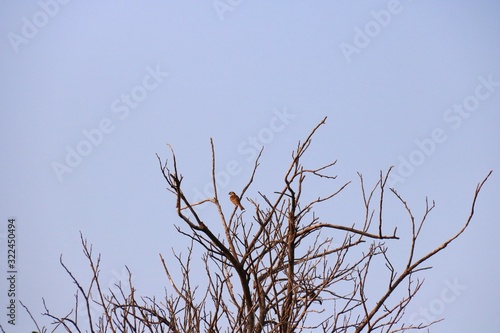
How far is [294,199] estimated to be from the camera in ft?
7.64

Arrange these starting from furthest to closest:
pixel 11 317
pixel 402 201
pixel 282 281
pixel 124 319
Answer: pixel 11 317
pixel 282 281
pixel 124 319
pixel 402 201

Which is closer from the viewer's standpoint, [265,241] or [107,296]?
[265,241]

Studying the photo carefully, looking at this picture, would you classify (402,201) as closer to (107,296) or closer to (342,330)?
(342,330)

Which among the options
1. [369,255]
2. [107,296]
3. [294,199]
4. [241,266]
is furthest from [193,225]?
[369,255]

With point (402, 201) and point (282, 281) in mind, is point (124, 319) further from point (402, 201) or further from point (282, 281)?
point (402, 201)

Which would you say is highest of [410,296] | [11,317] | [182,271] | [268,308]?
[11,317]

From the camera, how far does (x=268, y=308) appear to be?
228 centimetres

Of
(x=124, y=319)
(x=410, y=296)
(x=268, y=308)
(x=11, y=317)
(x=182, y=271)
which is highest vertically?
(x=11, y=317)

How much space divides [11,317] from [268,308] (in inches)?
132

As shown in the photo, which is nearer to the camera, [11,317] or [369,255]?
[369,255]

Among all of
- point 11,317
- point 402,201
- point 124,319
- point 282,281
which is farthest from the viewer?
point 11,317

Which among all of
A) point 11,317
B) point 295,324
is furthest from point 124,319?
point 11,317

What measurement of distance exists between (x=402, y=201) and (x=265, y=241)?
1.92 ft

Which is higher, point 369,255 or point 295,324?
point 369,255
